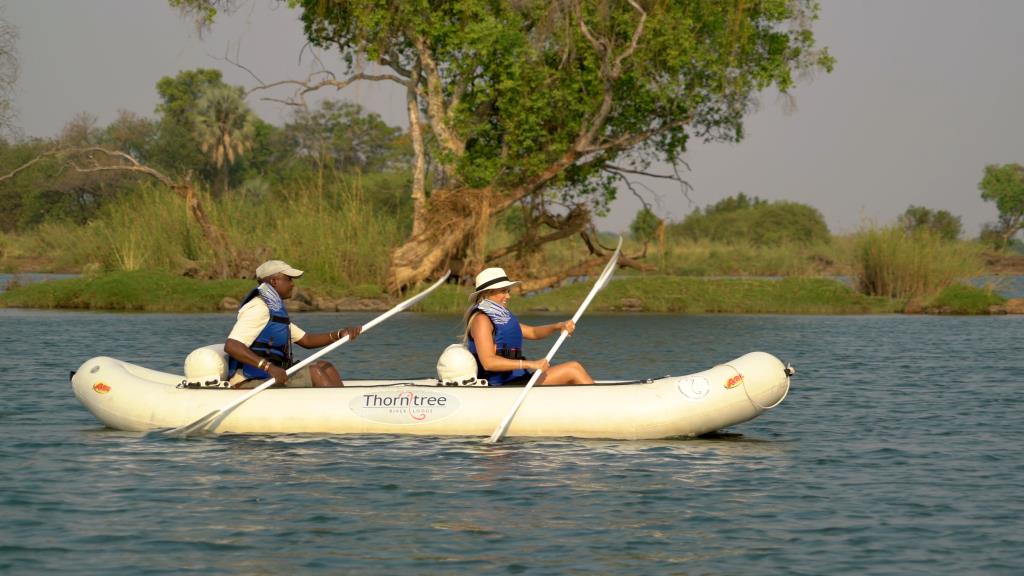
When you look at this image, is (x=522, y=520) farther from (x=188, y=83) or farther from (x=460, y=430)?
(x=188, y=83)

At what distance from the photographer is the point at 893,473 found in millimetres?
10266

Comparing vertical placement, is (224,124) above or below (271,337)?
above

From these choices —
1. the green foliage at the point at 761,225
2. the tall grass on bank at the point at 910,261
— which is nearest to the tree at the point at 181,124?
the green foliage at the point at 761,225

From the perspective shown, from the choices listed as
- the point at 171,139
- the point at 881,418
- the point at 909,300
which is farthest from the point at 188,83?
the point at 881,418

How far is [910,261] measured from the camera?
3045 cm

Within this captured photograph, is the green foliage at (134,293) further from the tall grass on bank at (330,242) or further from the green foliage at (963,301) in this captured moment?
the green foliage at (963,301)

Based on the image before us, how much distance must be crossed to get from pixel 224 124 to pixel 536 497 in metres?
54.8

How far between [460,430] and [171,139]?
57.6 meters

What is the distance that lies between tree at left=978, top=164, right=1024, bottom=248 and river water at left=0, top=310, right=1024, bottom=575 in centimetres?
6380

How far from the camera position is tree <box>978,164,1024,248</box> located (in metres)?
75.3

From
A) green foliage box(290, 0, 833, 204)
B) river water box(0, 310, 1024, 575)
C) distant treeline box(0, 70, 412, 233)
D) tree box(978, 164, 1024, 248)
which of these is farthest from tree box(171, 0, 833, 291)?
tree box(978, 164, 1024, 248)

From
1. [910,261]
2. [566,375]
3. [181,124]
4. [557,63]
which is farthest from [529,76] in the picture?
[181,124]

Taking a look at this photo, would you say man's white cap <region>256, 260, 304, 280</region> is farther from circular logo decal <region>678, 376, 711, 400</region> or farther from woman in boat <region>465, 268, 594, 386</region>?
circular logo decal <region>678, 376, 711, 400</region>

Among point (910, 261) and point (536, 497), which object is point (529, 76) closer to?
point (910, 261)
